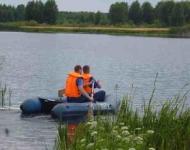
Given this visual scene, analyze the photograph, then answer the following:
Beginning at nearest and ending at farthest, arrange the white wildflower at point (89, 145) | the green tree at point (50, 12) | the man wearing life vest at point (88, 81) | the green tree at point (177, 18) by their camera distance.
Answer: the white wildflower at point (89, 145) → the man wearing life vest at point (88, 81) → the green tree at point (177, 18) → the green tree at point (50, 12)

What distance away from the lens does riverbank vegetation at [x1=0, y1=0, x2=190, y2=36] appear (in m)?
130

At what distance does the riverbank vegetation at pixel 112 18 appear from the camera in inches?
5123

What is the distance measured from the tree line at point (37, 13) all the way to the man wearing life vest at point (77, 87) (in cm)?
11435

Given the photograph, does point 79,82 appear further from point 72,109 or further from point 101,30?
point 101,30

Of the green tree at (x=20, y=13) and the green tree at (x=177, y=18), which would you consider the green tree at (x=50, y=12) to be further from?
the green tree at (x=177, y=18)

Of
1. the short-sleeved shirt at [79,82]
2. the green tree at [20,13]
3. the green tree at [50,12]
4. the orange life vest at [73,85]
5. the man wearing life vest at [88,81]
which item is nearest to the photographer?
the short-sleeved shirt at [79,82]

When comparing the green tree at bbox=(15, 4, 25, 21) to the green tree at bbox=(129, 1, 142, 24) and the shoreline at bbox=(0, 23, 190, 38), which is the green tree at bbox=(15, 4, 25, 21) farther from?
the green tree at bbox=(129, 1, 142, 24)

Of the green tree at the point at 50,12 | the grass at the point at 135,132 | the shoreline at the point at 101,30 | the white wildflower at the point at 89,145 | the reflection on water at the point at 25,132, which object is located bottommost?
the shoreline at the point at 101,30

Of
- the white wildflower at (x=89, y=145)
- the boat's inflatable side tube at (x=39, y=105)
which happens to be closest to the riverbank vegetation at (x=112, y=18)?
the boat's inflatable side tube at (x=39, y=105)

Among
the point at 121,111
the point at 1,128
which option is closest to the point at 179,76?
the point at 1,128

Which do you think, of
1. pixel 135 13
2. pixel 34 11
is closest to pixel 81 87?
pixel 34 11

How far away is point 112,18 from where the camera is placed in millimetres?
139250

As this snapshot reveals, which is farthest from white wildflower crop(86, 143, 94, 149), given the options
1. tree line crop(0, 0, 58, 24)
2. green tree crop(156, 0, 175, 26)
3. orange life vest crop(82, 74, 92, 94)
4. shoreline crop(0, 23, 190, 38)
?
tree line crop(0, 0, 58, 24)

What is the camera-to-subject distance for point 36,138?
15.4 meters
